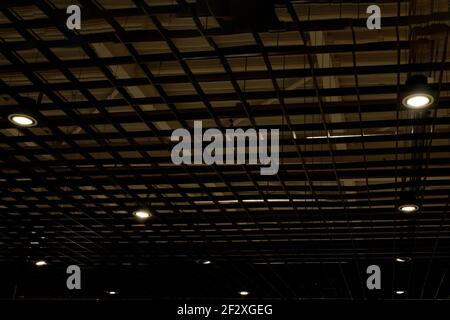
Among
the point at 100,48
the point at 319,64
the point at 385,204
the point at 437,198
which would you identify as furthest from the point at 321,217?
the point at 100,48

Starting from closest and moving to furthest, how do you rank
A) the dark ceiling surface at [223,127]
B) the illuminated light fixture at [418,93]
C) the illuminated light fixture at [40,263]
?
the illuminated light fixture at [418,93], the dark ceiling surface at [223,127], the illuminated light fixture at [40,263]

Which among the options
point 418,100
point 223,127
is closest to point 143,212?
point 223,127

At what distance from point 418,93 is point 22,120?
3229 mm

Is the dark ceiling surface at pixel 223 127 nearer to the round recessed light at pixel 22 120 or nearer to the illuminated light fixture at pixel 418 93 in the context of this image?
the round recessed light at pixel 22 120

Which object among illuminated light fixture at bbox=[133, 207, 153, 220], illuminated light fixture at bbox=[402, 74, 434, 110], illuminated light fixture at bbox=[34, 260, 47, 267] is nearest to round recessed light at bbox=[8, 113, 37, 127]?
illuminated light fixture at bbox=[133, 207, 153, 220]

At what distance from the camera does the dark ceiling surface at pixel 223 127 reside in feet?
12.1

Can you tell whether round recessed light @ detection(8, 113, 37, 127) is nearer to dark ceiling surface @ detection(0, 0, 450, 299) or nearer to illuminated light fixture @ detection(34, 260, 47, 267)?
dark ceiling surface @ detection(0, 0, 450, 299)

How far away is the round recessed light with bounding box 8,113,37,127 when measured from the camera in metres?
4.53

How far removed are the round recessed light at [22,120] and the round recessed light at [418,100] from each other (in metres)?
3.06

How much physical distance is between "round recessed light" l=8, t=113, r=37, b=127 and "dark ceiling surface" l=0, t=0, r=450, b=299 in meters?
0.08

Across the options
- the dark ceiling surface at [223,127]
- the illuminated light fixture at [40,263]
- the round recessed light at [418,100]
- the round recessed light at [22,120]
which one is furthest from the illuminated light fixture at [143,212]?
the illuminated light fixture at [40,263]

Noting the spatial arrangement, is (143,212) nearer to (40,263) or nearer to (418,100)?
(418,100)

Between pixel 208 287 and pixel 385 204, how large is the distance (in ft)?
21.1

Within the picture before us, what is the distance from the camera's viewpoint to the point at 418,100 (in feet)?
11.8
